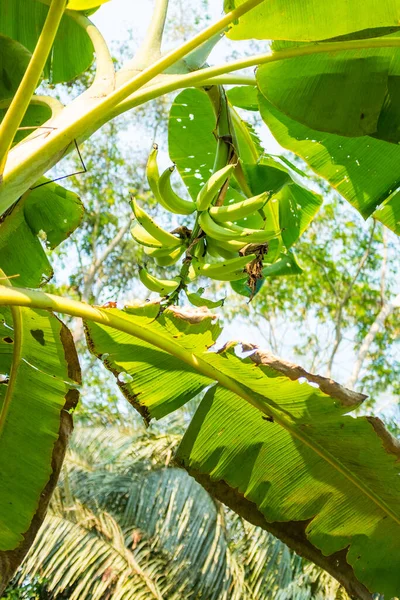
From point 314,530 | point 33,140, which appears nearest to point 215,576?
point 314,530

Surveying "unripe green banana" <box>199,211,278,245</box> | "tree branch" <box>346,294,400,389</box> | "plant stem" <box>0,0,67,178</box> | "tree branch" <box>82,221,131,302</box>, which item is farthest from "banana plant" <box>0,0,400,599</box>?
"tree branch" <box>82,221,131,302</box>

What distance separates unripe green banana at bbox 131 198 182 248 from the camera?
63.2 inches

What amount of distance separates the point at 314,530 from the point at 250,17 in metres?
1.28

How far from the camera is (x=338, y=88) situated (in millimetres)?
1590

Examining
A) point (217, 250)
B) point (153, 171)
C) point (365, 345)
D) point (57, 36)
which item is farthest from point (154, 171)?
point (365, 345)

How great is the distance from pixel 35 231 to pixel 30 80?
99 centimetres

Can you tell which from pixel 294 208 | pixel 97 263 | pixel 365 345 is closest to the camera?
pixel 294 208

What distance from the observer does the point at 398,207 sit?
6.84 ft

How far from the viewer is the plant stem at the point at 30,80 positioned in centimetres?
114

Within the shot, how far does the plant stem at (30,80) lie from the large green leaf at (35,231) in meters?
0.86

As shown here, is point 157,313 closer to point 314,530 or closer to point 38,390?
point 38,390

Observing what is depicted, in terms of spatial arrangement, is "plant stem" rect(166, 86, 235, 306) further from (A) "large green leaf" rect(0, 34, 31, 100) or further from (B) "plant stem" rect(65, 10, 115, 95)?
(A) "large green leaf" rect(0, 34, 31, 100)

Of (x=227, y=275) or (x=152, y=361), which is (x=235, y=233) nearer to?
(x=227, y=275)

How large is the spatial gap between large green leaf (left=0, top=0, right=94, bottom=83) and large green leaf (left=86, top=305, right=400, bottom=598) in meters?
0.98
